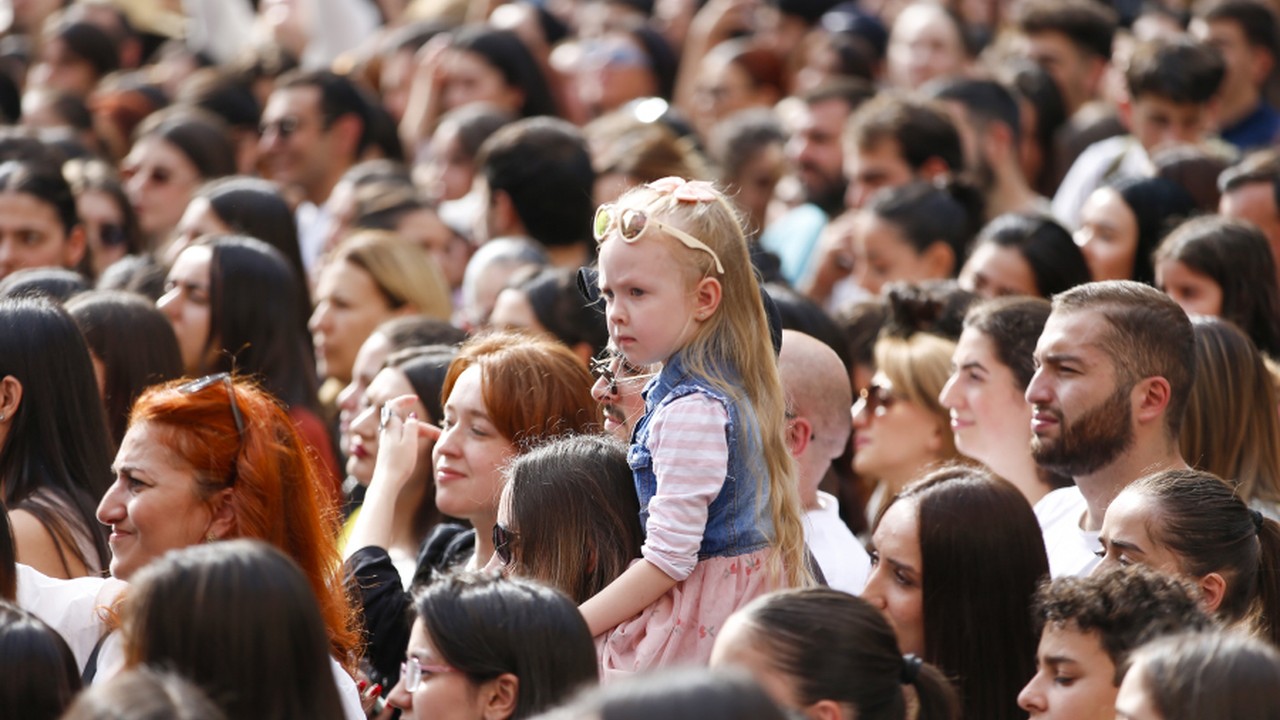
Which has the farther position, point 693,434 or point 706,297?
point 706,297

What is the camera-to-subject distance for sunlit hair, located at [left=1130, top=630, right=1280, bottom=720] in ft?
9.86

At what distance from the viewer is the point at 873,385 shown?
19.5 ft

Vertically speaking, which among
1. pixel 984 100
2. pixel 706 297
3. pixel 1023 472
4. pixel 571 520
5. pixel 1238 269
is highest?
pixel 706 297

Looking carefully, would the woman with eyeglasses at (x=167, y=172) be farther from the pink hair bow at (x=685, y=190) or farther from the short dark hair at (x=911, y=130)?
the pink hair bow at (x=685, y=190)

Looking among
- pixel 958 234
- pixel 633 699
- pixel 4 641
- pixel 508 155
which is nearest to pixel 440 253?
pixel 508 155

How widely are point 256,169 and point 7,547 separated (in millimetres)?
6878

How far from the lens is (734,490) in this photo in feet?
13.7

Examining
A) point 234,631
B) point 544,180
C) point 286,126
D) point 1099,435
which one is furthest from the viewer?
point 286,126

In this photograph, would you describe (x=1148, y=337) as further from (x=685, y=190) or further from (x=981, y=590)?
(x=685, y=190)

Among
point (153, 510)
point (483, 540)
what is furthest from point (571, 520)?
point (153, 510)

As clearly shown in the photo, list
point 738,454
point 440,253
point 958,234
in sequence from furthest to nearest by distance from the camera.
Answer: point 440,253
point 958,234
point 738,454

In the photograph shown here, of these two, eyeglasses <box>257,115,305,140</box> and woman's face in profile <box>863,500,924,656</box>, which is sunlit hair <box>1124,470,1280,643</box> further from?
eyeglasses <box>257,115,305,140</box>

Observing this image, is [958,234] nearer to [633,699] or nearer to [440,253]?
[440,253]

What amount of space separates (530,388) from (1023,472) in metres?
1.66
